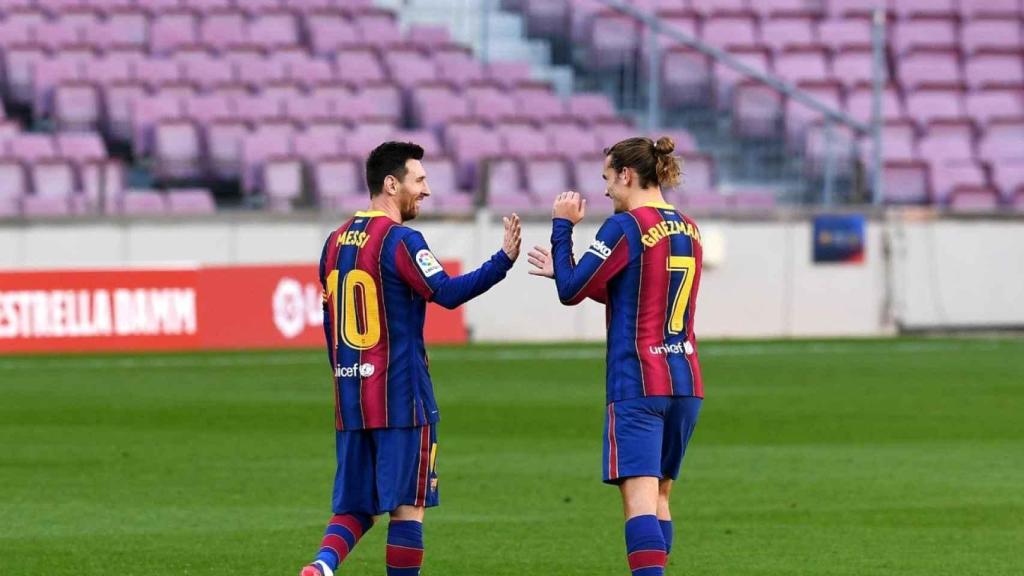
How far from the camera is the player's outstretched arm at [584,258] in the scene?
6.94 meters

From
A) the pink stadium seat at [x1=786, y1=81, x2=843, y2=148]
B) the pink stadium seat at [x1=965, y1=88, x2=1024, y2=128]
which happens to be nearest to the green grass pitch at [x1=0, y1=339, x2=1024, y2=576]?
the pink stadium seat at [x1=786, y1=81, x2=843, y2=148]

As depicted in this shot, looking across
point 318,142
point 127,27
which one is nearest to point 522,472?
point 318,142

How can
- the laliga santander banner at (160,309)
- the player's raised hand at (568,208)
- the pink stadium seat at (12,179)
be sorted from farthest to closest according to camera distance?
the pink stadium seat at (12,179) < the laliga santander banner at (160,309) < the player's raised hand at (568,208)

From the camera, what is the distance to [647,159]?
701cm

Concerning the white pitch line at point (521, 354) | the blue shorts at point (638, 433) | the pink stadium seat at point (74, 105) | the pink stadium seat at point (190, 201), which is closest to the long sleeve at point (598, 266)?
the blue shorts at point (638, 433)

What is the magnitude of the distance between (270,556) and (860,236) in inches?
700

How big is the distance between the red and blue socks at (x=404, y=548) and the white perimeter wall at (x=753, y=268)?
1624cm

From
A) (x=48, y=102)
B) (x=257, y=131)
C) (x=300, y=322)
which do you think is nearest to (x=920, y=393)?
(x=300, y=322)

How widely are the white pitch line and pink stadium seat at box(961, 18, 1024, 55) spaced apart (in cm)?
899

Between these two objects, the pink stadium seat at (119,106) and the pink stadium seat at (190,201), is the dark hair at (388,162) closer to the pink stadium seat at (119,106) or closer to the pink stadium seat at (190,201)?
the pink stadium seat at (190,201)

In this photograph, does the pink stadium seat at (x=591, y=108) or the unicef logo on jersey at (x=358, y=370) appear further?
the pink stadium seat at (x=591, y=108)

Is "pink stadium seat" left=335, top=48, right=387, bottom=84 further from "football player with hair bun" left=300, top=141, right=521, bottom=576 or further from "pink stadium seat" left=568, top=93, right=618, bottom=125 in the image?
"football player with hair bun" left=300, top=141, right=521, bottom=576

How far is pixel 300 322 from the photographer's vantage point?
2264cm

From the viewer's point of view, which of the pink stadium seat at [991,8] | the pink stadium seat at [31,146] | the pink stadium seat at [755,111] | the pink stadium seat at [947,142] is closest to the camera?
the pink stadium seat at [31,146]
